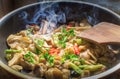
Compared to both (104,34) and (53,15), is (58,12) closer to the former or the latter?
(53,15)

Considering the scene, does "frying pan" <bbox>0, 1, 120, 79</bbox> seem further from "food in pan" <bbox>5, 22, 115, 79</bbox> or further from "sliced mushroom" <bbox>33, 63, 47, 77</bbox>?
"sliced mushroom" <bbox>33, 63, 47, 77</bbox>

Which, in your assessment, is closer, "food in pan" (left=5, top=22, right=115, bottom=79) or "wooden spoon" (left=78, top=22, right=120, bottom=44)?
"food in pan" (left=5, top=22, right=115, bottom=79)

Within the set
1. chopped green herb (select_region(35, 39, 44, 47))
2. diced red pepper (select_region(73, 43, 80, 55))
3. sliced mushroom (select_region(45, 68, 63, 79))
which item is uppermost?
chopped green herb (select_region(35, 39, 44, 47))

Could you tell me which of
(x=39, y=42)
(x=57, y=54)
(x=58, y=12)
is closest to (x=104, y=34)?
(x=57, y=54)

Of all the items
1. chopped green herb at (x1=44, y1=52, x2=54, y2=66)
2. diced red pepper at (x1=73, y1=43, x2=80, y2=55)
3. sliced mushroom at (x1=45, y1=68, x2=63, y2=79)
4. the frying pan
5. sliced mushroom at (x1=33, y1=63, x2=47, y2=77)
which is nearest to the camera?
sliced mushroom at (x1=45, y1=68, x2=63, y2=79)

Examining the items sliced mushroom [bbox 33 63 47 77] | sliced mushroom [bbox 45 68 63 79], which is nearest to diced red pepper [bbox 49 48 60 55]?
sliced mushroom [bbox 33 63 47 77]

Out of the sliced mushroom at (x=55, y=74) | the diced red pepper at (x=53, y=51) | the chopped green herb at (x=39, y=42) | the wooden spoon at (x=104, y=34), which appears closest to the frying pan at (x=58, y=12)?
the wooden spoon at (x=104, y=34)

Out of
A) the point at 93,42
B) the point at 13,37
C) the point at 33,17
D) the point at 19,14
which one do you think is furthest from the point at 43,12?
the point at 93,42
